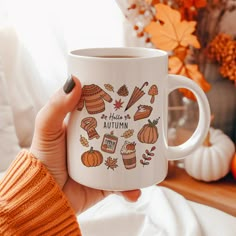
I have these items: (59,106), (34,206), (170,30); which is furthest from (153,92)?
(170,30)

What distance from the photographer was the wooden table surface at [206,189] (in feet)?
3.41

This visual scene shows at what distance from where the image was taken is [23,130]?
1209 millimetres

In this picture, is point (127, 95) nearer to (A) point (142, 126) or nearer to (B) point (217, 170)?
(A) point (142, 126)

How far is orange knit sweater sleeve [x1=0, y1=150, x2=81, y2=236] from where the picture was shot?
0.63 meters

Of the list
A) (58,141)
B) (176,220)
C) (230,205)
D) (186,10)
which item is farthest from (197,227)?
(186,10)

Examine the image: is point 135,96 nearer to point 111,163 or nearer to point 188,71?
point 111,163

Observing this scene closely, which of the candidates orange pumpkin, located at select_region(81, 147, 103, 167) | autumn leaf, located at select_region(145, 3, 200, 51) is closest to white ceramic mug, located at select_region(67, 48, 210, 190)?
Result: orange pumpkin, located at select_region(81, 147, 103, 167)

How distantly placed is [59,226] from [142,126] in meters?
0.21

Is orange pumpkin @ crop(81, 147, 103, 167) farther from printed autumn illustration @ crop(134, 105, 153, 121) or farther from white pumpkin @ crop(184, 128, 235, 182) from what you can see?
white pumpkin @ crop(184, 128, 235, 182)

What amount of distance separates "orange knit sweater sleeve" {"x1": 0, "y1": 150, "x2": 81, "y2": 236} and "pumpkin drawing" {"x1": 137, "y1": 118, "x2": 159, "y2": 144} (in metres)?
0.16

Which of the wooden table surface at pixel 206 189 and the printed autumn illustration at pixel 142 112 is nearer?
the printed autumn illustration at pixel 142 112

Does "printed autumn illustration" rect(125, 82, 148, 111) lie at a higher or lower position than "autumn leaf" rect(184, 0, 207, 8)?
lower

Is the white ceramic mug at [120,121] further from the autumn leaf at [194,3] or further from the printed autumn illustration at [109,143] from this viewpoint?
the autumn leaf at [194,3]

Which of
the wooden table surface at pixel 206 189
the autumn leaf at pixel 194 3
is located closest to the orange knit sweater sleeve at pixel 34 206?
the wooden table surface at pixel 206 189
